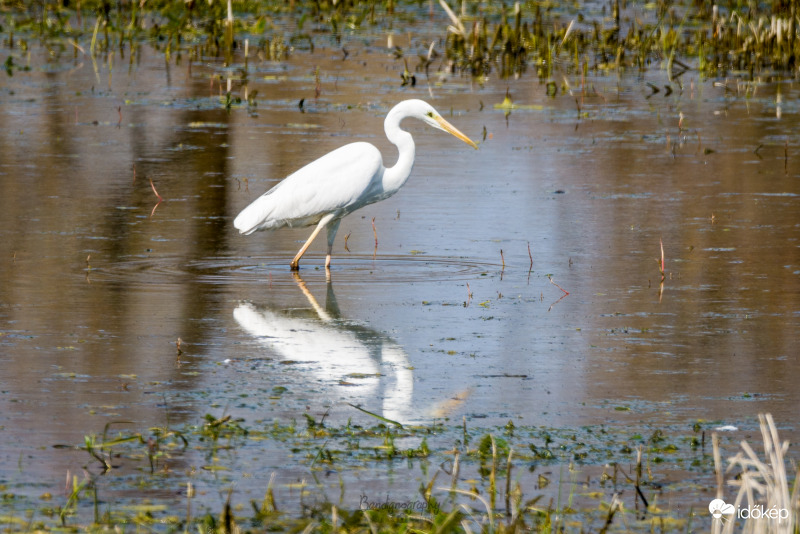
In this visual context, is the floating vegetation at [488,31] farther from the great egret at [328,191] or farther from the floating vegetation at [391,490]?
the floating vegetation at [391,490]

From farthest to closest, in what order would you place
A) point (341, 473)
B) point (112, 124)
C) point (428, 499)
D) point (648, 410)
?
point (112, 124) → point (648, 410) → point (341, 473) → point (428, 499)

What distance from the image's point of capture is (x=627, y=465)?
17.4 feet

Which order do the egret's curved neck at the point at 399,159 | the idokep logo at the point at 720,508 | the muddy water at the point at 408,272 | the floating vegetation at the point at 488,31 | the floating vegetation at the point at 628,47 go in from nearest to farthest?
the idokep logo at the point at 720,508, the muddy water at the point at 408,272, the egret's curved neck at the point at 399,159, the floating vegetation at the point at 628,47, the floating vegetation at the point at 488,31

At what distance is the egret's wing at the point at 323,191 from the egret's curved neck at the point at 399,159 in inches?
4.3

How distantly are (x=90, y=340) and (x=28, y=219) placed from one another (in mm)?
3778

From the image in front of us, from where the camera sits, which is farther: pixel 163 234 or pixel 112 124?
pixel 112 124

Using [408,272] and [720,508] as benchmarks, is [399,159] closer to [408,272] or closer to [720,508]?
[408,272]

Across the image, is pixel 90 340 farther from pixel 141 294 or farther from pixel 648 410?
pixel 648 410

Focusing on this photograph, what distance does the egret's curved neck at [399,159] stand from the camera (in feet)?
31.9

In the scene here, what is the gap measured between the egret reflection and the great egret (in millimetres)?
1295

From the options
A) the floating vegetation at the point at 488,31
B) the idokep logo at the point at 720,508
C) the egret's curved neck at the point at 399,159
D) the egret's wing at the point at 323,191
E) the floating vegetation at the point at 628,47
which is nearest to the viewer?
the idokep logo at the point at 720,508

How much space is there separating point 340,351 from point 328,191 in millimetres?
2683

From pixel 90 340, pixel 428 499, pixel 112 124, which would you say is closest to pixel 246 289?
pixel 90 340

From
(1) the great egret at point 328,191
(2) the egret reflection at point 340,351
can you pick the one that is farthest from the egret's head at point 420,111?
(2) the egret reflection at point 340,351
